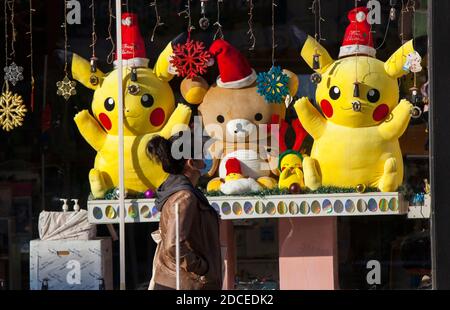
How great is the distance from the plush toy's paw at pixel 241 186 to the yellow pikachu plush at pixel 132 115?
19.3 inches

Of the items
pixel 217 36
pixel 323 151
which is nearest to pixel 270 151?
pixel 323 151

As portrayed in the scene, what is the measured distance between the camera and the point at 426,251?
25.6 feet

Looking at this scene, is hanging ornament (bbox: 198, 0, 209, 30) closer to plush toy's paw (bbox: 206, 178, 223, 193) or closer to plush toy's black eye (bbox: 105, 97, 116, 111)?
plush toy's black eye (bbox: 105, 97, 116, 111)

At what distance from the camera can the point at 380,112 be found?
7.75 meters

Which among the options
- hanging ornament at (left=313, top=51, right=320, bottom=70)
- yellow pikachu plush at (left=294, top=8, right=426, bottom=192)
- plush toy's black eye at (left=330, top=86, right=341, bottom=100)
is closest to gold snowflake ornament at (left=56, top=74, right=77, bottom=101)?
yellow pikachu plush at (left=294, top=8, right=426, bottom=192)

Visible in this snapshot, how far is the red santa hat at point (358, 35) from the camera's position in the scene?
7785 millimetres

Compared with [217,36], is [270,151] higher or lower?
lower

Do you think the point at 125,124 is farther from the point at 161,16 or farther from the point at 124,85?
the point at 161,16

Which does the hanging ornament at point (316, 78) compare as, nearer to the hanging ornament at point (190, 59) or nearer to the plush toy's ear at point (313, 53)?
the plush toy's ear at point (313, 53)

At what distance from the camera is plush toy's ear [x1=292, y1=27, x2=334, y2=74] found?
25.7 ft

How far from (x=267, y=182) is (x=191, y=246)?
1793mm

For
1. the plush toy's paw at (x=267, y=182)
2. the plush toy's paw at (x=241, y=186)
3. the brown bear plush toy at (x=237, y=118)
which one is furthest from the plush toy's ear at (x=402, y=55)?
the plush toy's paw at (x=241, y=186)

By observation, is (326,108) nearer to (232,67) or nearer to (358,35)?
(358,35)

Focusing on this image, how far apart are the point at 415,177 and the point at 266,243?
1.11 m
